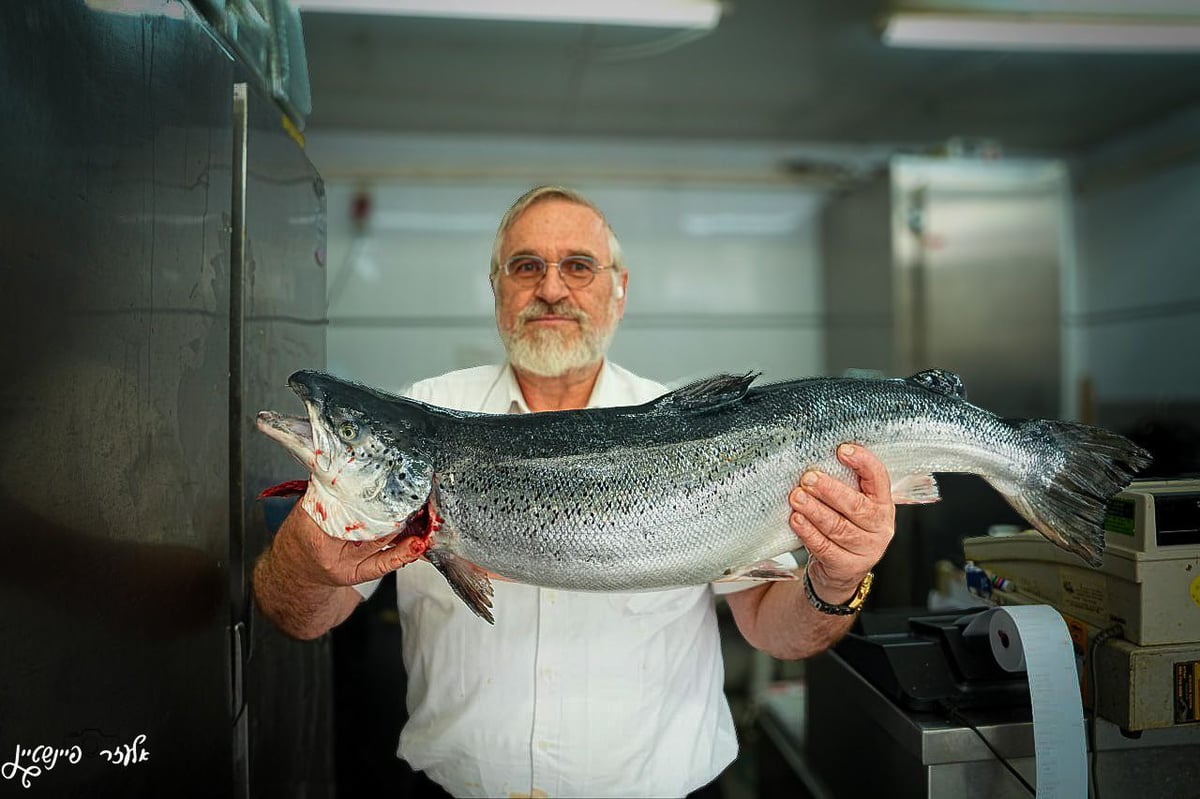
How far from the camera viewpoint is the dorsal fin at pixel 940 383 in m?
1.30

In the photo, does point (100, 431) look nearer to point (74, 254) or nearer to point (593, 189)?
point (74, 254)

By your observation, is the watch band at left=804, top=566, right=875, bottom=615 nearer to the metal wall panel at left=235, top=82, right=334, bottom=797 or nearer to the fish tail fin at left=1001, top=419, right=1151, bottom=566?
the fish tail fin at left=1001, top=419, right=1151, bottom=566

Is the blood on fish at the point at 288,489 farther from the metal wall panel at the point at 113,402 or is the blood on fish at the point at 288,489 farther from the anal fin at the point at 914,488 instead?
the anal fin at the point at 914,488

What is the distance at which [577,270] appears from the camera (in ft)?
4.95

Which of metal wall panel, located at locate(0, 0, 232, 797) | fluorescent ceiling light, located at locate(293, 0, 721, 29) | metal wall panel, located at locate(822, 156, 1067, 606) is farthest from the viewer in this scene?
metal wall panel, located at locate(822, 156, 1067, 606)

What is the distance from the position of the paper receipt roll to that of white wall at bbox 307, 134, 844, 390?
1.02 metres

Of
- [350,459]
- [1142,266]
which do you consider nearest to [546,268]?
[350,459]

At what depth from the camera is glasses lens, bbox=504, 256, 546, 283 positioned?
1.49 m

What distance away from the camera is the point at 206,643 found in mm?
1268

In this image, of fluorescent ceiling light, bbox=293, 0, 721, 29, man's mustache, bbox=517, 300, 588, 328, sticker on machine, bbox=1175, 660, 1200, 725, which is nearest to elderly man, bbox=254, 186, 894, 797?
man's mustache, bbox=517, 300, 588, 328

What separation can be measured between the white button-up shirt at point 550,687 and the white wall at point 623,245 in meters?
0.51

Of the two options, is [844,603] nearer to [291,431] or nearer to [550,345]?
[550,345]

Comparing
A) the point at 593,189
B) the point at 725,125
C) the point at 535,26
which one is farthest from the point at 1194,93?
the point at 535,26
